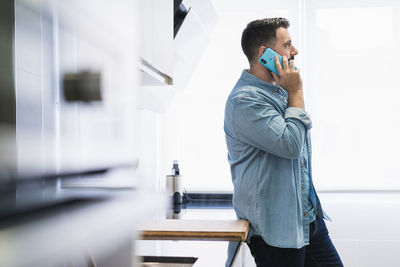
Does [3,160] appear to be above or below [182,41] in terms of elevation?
below

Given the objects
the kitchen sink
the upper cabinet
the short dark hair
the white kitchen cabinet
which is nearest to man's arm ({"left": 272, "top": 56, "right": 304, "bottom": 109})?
the short dark hair

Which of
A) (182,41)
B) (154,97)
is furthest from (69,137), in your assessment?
(182,41)

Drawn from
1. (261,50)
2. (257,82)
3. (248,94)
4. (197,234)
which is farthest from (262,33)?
(197,234)

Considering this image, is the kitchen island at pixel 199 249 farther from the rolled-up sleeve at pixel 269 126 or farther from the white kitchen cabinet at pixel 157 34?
the white kitchen cabinet at pixel 157 34

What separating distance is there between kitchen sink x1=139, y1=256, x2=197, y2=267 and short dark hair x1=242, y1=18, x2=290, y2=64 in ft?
2.67

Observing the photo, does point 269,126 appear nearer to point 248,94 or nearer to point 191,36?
point 248,94

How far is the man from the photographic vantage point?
1287 mm

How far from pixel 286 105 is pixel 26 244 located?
1.34 metres

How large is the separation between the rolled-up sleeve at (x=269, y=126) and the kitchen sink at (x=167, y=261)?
0.43 m

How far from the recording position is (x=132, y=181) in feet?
1.09

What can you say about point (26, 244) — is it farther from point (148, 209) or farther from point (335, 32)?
point (335, 32)

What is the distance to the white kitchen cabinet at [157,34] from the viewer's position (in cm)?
103

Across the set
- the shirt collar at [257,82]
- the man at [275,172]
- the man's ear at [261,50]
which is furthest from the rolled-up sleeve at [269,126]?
the man's ear at [261,50]

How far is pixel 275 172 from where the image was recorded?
1349 millimetres
